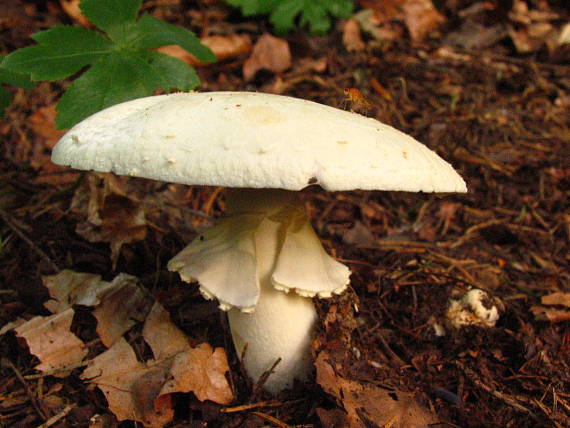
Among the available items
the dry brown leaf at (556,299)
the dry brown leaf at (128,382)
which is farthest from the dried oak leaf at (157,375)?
the dry brown leaf at (556,299)

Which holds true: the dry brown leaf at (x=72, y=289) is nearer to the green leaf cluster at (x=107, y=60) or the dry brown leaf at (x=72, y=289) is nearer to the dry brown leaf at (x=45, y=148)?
the green leaf cluster at (x=107, y=60)

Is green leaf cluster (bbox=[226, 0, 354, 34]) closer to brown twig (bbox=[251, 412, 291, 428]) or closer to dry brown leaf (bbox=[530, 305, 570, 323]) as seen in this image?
dry brown leaf (bbox=[530, 305, 570, 323])

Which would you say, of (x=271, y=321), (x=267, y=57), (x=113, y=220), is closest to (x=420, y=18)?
(x=267, y=57)

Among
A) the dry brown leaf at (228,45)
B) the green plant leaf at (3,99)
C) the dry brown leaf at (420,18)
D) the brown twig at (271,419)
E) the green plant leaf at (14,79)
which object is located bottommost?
the brown twig at (271,419)

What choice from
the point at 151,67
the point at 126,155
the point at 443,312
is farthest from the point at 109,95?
the point at 443,312

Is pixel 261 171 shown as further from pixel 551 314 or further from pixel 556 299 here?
pixel 556 299

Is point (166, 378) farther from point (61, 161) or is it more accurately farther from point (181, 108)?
point (181, 108)
